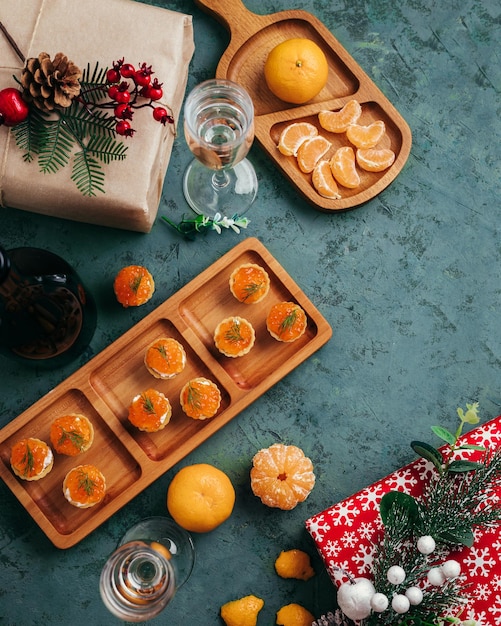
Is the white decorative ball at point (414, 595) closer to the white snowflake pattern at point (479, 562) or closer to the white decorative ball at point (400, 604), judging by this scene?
the white decorative ball at point (400, 604)

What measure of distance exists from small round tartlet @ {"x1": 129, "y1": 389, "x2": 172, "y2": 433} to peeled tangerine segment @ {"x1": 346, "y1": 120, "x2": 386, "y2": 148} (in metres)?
0.94

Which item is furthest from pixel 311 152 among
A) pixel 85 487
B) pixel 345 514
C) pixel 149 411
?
pixel 85 487

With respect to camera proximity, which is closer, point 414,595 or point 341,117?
point 414,595

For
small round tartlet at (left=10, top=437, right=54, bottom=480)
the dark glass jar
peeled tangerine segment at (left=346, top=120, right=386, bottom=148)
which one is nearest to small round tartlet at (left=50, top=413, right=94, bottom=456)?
small round tartlet at (left=10, top=437, right=54, bottom=480)

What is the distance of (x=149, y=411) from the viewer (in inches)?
72.3

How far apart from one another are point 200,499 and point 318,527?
13.0 inches

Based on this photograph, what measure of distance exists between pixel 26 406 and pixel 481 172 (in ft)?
5.06

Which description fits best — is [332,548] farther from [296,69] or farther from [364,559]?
[296,69]

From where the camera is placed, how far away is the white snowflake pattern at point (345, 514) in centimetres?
186

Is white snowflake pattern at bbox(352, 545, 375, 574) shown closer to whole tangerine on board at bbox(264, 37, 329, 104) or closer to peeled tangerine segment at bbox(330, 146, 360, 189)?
peeled tangerine segment at bbox(330, 146, 360, 189)

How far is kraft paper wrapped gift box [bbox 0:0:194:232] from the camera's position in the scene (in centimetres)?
181

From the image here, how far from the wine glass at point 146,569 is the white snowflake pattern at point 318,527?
344mm

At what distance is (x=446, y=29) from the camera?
2.12 m

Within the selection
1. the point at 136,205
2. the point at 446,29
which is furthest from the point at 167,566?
the point at 446,29
